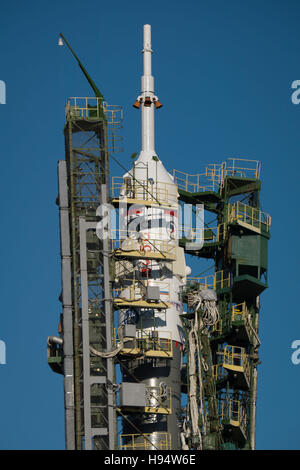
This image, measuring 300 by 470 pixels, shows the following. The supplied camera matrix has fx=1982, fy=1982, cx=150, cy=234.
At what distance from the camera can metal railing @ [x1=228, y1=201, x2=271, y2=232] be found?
160 meters

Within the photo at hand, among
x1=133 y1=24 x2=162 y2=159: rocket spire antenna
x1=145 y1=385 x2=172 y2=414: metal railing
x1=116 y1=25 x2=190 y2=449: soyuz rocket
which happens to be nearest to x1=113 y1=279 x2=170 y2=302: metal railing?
x1=116 y1=25 x2=190 y2=449: soyuz rocket

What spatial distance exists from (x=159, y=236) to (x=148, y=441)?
1672cm

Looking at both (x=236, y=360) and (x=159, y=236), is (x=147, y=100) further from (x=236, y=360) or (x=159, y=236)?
(x=236, y=360)

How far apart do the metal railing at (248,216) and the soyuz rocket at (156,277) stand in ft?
17.4

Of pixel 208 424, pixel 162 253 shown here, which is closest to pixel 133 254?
pixel 162 253

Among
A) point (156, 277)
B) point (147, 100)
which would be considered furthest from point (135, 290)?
point (147, 100)

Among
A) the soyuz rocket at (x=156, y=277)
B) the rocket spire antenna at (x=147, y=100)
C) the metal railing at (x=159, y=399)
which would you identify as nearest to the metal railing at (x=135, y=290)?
the soyuz rocket at (x=156, y=277)

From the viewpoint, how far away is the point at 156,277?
507 feet

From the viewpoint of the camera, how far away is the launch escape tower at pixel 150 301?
14544cm

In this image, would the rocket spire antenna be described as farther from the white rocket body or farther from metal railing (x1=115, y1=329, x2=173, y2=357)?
metal railing (x1=115, y1=329, x2=173, y2=357)

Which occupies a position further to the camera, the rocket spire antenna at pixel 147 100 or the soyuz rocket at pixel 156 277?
the rocket spire antenna at pixel 147 100

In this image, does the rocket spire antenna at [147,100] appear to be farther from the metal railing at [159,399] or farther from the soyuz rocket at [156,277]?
the metal railing at [159,399]

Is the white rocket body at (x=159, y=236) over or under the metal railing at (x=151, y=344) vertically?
over
